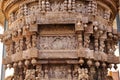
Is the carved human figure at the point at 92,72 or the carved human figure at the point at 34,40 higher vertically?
the carved human figure at the point at 34,40

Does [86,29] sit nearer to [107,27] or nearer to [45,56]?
[107,27]

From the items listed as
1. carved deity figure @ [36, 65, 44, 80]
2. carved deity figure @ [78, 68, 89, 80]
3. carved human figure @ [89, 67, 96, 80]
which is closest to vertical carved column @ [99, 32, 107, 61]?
carved human figure @ [89, 67, 96, 80]

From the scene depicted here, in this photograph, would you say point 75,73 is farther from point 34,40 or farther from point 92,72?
point 34,40

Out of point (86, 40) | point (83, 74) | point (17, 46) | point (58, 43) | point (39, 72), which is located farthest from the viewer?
point (17, 46)

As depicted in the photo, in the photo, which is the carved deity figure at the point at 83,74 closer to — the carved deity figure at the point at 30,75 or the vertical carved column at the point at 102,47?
the vertical carved column at the point at 102,47

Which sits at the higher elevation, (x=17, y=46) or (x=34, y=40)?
(x=34, y=40)

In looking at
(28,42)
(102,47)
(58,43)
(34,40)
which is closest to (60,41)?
(58,43)

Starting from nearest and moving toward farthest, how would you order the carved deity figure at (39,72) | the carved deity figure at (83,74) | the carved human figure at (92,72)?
the carved deity figure at (83,74) → the carved deity figure at (39,72) → the carved human figure at (92,72)

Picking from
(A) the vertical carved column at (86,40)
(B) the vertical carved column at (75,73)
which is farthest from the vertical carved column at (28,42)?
(A) the vertical carved column at (86,40)

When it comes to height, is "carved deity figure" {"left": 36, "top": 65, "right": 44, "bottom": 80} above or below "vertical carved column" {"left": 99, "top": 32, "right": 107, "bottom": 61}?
below

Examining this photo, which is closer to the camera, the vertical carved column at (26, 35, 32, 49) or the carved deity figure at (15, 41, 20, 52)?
the vertical carved column at (26, 35, 32, 49)

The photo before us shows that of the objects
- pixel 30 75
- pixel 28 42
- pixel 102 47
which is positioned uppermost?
pixel 28 42

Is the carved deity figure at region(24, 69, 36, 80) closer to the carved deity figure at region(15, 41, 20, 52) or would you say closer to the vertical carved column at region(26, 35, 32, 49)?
the vertical carved column at region(26, 35, 32, 49)

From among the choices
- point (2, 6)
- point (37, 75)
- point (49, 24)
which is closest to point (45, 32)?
point (49, 24)
